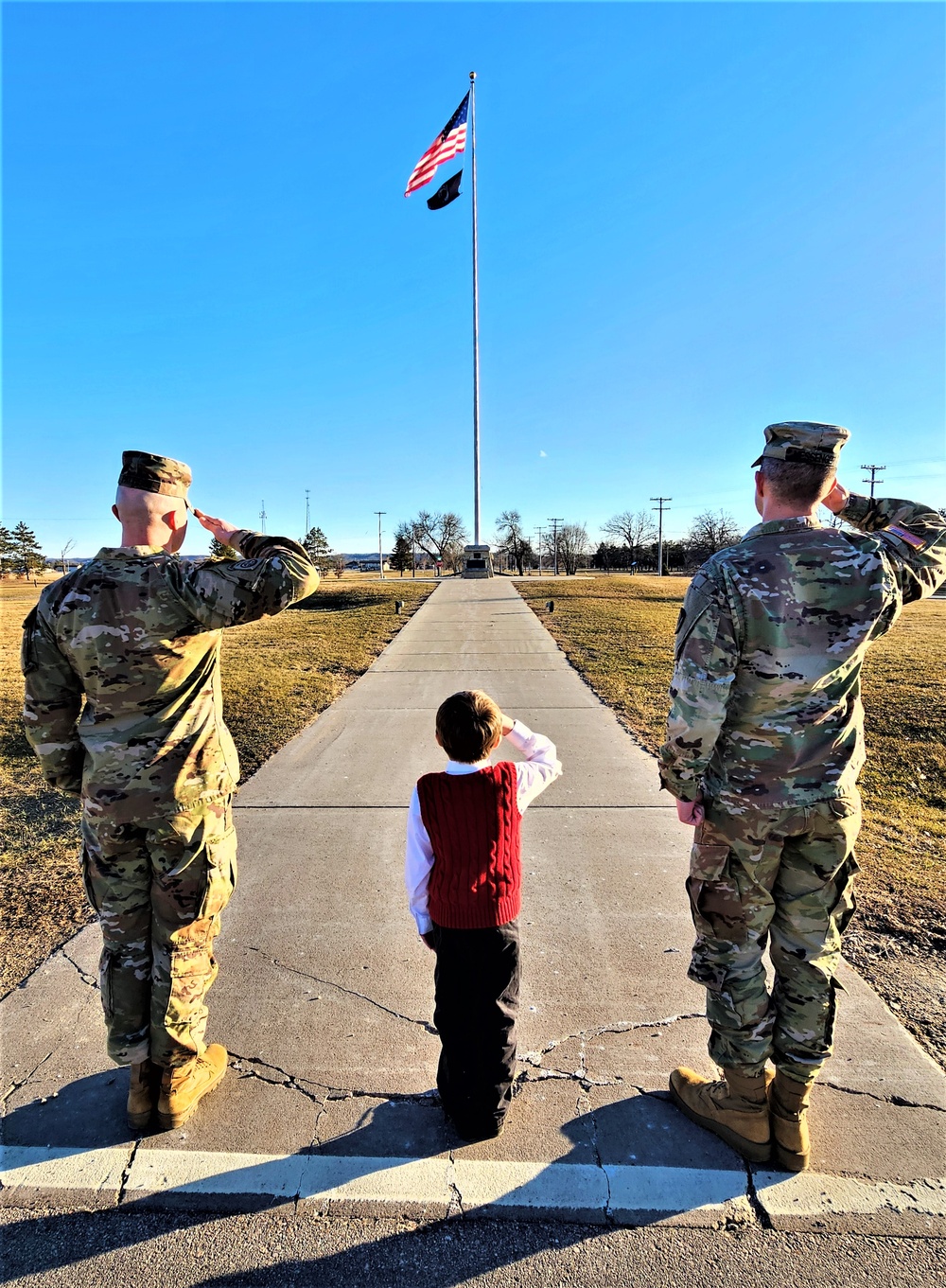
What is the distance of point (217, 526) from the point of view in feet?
8.35

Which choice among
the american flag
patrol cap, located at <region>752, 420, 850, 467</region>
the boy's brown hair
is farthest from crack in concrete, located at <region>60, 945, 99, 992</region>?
the american flag

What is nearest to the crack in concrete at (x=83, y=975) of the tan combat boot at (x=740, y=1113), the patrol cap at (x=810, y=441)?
the tan combat boot at (x=740, y=1113)

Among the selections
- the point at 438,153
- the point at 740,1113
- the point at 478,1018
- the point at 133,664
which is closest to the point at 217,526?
the point at 133,664

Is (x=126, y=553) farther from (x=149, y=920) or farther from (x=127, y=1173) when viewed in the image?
(x=127, y=1173)

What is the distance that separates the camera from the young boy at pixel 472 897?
7.08ft

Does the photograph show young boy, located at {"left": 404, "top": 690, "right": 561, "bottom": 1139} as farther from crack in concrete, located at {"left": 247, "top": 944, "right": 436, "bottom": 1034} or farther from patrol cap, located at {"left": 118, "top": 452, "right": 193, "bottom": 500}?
patrol cap, located at {"left": 118, "top": 452, "right": 193, "bottom": 500}

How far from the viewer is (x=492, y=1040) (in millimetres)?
2180

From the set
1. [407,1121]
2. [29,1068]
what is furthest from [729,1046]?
[29,1068]

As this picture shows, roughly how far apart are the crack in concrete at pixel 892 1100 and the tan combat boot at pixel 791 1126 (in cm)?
32

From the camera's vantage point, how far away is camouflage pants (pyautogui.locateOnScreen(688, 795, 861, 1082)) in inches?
86.0

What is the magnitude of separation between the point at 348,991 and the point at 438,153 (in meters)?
24.4

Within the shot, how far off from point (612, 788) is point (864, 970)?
7.96 ft

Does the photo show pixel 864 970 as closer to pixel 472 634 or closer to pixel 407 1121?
pixel 407 1121

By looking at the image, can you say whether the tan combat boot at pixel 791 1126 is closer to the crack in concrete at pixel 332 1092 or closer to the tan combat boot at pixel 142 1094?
the crack in concrete at pixel 332 1092
